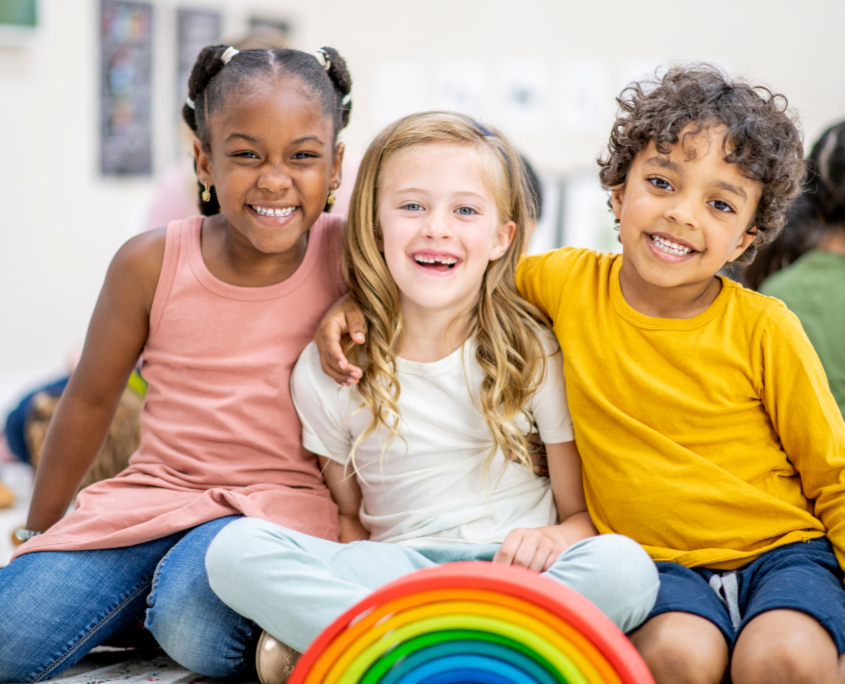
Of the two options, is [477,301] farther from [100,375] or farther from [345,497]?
[100,375]

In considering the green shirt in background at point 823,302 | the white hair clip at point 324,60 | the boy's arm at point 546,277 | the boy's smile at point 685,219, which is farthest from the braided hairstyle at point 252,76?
the green shirt in background at point 823,302

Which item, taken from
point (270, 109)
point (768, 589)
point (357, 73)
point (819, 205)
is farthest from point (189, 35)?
point (768, 589)

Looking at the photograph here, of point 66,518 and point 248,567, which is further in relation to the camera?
point 66,518

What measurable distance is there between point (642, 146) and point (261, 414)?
665 millimetres

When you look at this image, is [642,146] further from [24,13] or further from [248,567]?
[24,13]

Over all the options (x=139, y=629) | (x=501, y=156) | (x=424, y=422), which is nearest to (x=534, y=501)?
(x=424, y=422)

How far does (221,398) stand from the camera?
1279 mm

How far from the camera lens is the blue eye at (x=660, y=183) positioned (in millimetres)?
1123

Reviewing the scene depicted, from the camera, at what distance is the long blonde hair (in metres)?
1.21

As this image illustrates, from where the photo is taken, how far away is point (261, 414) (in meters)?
1.28

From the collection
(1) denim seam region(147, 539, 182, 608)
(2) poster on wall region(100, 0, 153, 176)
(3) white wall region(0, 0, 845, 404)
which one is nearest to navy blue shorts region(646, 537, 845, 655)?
(1) denim seam region(147, 539, 182, 608)

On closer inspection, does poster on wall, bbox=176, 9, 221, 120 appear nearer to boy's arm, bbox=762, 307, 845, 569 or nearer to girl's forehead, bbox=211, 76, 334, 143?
girl's forehead, bbox=211, 76, 334, 143

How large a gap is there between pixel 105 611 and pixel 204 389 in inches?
13.3

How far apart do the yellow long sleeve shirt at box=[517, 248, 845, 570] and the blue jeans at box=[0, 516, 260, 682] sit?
0.54m
